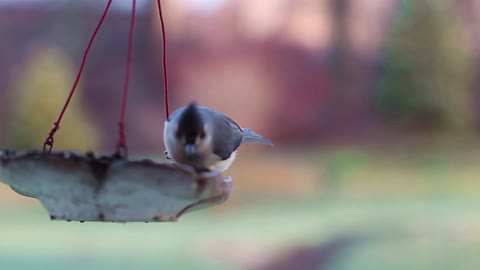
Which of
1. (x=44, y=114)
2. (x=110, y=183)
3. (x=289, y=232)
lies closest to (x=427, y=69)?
(x=289, y=232)

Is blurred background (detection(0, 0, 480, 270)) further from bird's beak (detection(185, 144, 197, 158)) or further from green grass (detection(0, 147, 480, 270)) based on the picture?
bird's beak (detection(185, 144, 197, 158))

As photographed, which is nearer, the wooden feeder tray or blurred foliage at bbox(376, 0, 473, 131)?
the wooden feeder tray

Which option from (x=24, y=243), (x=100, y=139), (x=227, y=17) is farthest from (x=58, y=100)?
(x=227, y=17)

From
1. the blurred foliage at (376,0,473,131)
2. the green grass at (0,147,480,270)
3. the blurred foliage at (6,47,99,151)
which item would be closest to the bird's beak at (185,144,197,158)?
the green grass at (0,147,480,270)

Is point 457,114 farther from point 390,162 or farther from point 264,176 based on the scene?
point 264,176

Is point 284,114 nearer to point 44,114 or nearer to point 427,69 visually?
point 427,69

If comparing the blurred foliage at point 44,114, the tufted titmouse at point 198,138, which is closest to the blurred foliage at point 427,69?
the blurred foliage at point 44,114
